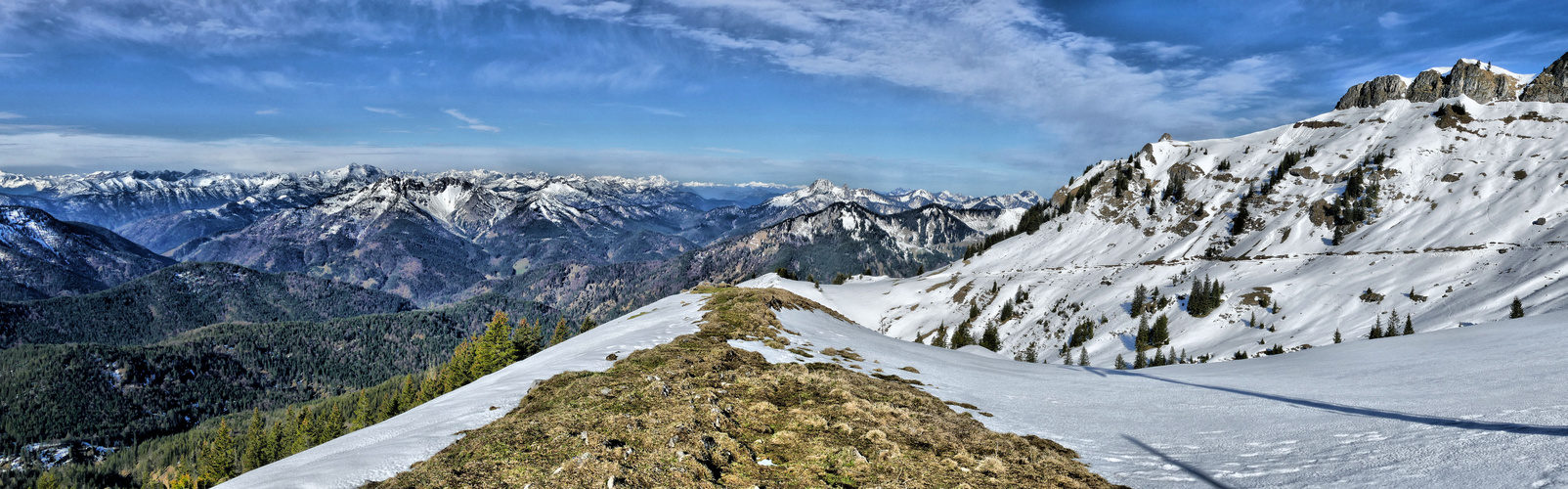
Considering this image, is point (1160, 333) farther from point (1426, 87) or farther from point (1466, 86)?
point (1426, 87)

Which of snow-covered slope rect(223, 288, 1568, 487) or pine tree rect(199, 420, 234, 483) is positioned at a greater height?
snow-covered slope rect(223, 288, 1568, 487)

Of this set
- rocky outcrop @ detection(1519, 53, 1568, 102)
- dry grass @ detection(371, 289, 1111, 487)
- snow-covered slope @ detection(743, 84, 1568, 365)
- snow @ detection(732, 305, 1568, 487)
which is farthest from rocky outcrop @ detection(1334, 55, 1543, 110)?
dry grass @ detection(371, 289, 1111, 487)

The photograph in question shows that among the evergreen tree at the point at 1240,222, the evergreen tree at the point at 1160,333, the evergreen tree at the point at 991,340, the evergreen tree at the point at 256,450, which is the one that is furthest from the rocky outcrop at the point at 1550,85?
the evergreen tree at the point at 256,450

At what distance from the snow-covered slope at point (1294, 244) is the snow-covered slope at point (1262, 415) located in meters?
50.8

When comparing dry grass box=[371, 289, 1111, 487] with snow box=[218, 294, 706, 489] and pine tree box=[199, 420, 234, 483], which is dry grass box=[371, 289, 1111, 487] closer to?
snow box=[218, 294, 706, 489]

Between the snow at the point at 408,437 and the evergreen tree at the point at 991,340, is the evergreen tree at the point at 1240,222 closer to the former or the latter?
the evergreen tree at the point at 991,340

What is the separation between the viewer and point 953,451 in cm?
1258

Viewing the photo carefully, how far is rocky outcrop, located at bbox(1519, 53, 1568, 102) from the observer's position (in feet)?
449

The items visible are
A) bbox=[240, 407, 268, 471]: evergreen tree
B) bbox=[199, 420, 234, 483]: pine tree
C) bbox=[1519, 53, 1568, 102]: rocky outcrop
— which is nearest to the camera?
bbox=[199, 420, 234, 483]: pine tree

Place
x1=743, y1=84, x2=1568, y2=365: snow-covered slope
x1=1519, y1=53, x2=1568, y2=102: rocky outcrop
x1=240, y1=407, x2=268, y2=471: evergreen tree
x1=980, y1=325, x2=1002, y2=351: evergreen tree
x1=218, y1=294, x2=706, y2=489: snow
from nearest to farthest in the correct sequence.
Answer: x1=218, y1=294, x2=706, y2=489: snow → x1=743, y1=84, x2=1568, y2=365: snow-covered slope → x1=980, y1=325, x2=1002, y2=351: evergreen tree → x1=240, y1=407, x2=268, y2=471: evergreen tree → x1=1519, y1=53, x2=1568, y2=102: rocky outcrop

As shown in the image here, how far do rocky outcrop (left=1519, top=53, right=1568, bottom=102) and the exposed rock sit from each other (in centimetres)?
425

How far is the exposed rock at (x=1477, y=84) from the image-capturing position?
148 meters

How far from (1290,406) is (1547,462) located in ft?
31.4

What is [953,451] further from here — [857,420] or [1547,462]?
[1547,462]
